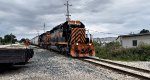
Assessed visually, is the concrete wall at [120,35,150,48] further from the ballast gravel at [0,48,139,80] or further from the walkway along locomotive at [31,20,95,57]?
the ballast gravel at [0,48,139,80]

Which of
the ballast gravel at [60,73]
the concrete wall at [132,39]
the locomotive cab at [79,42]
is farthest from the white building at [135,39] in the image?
the ballast gravel at [60,73]

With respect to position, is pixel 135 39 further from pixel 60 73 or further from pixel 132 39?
pixel 60 73

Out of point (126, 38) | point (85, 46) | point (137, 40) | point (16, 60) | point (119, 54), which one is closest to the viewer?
point (16, 60)

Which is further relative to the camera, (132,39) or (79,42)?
(132,39)

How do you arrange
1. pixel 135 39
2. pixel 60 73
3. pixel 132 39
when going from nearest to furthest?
pixel 60 73, pixel 135 39, pixel 132 39

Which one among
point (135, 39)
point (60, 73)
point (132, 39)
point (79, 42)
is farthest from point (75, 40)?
point (132, 39)

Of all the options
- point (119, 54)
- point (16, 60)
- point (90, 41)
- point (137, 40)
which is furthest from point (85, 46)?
point (137, 40)

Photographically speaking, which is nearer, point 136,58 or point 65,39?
point 136,58

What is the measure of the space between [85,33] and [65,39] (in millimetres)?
1752

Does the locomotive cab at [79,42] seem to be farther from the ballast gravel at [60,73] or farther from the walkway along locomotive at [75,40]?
the ballast gravel at [60,73]

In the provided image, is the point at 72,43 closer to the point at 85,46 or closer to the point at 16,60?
the point at 85,46

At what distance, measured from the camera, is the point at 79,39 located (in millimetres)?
20484

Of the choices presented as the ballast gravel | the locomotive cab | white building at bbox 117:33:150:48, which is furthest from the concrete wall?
the ballast gravel

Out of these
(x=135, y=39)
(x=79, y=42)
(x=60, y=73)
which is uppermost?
(x=135, y=39)
